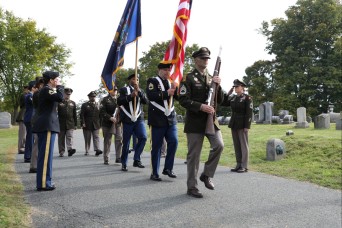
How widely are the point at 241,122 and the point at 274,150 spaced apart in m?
2.02

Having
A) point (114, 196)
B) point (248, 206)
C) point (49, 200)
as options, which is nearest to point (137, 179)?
point (114, 196)

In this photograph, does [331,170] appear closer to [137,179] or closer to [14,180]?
[137,179]

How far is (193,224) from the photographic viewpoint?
443 centimetres

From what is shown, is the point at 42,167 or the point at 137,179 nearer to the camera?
the point at 42,167

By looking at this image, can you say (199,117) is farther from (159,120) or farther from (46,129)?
(46,129)

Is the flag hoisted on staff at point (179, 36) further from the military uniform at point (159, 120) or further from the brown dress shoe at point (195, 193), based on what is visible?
the brown dress shoe at point (195, 193)

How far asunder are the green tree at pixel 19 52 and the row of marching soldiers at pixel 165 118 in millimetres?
31182

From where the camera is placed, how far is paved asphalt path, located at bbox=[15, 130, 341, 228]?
4.59 m

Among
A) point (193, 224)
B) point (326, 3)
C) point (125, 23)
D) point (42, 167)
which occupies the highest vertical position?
point (326, 3)

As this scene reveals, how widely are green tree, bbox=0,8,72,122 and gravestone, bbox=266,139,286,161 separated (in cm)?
3281

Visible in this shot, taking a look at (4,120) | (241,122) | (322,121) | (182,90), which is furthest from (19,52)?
(182,90)

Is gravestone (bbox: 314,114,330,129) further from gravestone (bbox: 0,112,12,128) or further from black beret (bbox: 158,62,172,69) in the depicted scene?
gravestone (bbox: 0,112,12,128)

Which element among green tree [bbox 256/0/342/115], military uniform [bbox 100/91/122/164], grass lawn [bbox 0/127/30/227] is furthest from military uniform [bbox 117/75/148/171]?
green tree [bbox 256/0/342/115]

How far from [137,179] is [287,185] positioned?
2864 millimetres
